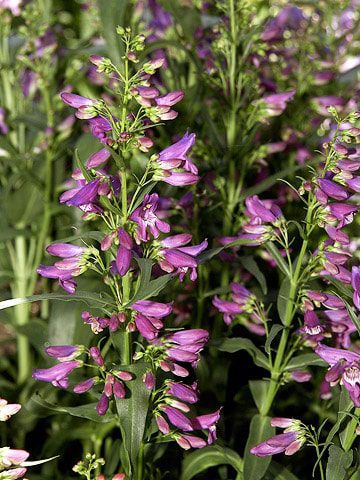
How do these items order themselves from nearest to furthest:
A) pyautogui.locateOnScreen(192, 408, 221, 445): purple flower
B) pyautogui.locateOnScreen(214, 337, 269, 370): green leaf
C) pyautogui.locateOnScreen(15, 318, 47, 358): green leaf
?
pyautogui.locateOnScreen(192, 408, 221, 445): purple flower
pyautogui.locateOnScreen(214, 337, 269, 370): green leaf
pyautogui.locateOnScreen(15, 318, 47, 358): green leaf

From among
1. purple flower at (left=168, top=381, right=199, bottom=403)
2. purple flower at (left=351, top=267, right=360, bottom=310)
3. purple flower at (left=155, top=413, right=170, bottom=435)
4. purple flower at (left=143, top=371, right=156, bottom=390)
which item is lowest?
purple flower at (left=155, top=413, right=170, bottom=435)

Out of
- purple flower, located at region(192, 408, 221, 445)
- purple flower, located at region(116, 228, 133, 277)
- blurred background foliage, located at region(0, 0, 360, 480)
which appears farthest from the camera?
blurred background foliage, located at region(0, 0, 360, 480)

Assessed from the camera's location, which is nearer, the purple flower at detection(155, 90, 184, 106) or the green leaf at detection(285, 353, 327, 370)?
the purple flower at detection(155, 90, 184, 106)

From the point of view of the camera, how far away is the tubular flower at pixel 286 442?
1.41 meters

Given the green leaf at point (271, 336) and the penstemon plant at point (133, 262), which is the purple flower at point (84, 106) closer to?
the penstemon plant at point (133, 262)

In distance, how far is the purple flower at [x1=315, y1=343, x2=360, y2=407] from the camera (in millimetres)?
1312

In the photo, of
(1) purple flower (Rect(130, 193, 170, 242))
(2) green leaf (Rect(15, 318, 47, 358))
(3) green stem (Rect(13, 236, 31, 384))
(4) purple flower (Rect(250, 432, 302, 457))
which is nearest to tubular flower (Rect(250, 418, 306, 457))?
(4) purple flower (Rect(250, 432, 302, 457))

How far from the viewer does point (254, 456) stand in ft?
5.02

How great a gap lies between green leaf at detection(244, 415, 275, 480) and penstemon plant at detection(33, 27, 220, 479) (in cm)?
16

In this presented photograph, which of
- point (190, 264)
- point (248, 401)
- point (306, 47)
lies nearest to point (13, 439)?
point (248, 401)

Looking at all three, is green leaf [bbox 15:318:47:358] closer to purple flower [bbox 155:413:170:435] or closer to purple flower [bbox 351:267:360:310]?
purple flower [bbox 155:413:170:435]

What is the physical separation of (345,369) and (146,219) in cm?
44

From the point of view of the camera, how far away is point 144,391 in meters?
1.33

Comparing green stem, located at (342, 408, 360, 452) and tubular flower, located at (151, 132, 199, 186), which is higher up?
tubular flower, located at (151, 132, 199, 186)
